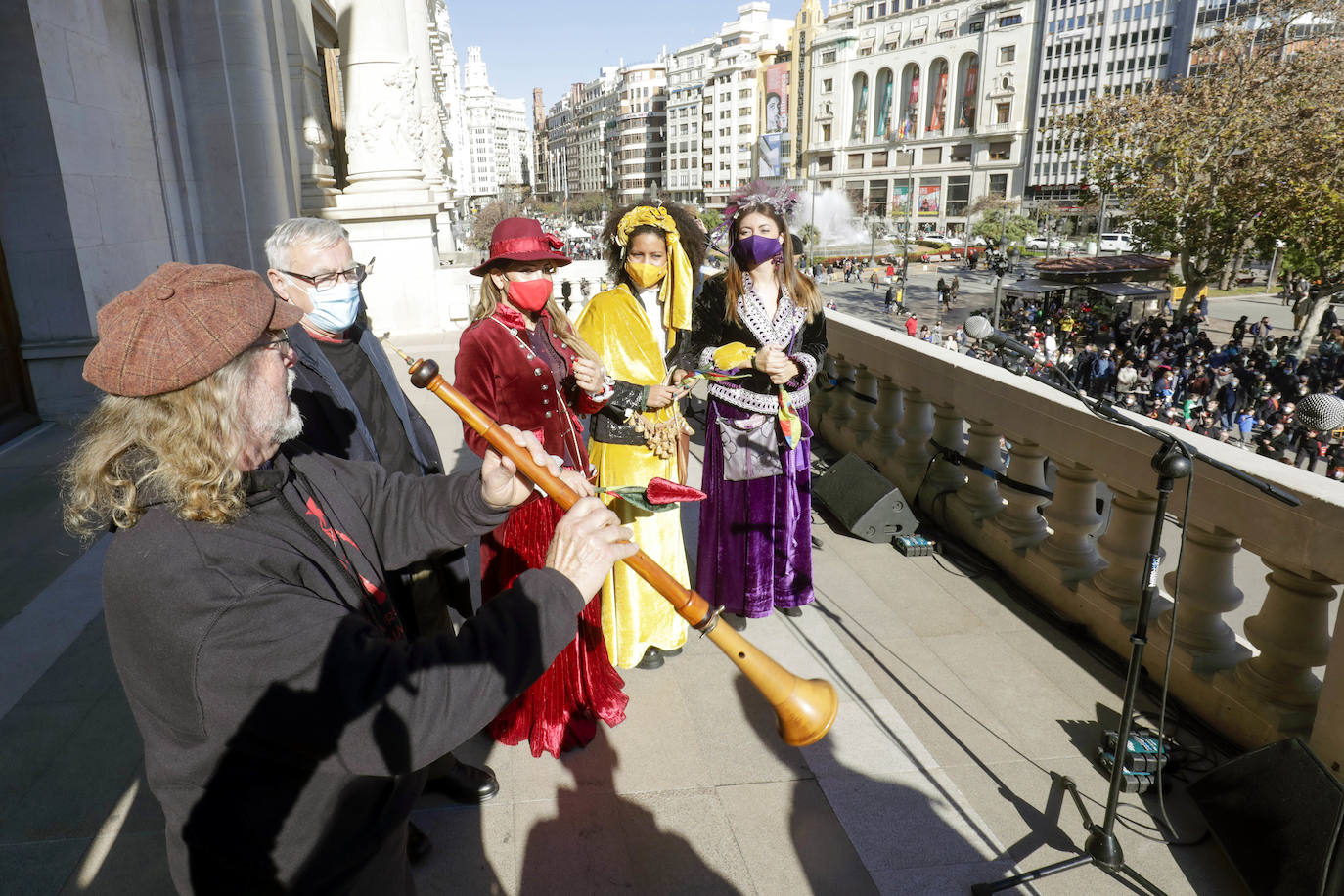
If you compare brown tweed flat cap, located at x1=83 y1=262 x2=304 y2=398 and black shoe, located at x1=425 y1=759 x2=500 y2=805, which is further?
black shoe, located at x1=425 y1=759 x2=500 y2=805

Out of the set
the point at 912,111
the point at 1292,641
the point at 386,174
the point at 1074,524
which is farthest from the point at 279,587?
the point at 912,111

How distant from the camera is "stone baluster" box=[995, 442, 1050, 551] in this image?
4609 mm

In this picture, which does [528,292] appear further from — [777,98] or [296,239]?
A: [777,98]

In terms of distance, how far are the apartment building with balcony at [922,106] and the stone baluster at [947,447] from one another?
274 ft

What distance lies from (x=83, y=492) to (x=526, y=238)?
208 cm

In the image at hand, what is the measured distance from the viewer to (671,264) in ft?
12.7

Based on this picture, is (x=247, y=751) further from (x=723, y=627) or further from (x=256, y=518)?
(x=723, y=627)

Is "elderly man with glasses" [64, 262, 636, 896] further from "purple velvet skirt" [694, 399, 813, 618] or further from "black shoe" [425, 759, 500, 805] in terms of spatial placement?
Result: "purple velvet skirt" [694, 399, 813, 618]

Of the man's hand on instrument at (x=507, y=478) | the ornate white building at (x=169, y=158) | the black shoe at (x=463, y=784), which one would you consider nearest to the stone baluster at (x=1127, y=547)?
the black shoe at (x=463, y=784)

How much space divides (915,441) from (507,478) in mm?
4625

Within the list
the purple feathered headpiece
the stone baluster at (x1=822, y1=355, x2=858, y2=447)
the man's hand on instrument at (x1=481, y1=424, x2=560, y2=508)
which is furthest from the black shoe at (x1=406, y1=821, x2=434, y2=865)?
the stone baluster at (x1=822, y1=355, x2=858, y2=447)

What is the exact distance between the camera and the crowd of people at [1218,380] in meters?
14.6

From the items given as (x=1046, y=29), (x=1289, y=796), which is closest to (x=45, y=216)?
(x=1289, y=796)

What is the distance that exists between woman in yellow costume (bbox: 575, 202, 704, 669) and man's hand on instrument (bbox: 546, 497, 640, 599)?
83.9 inches
